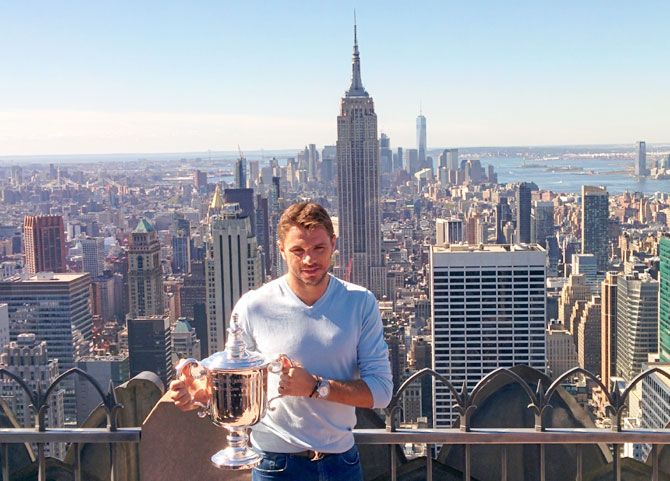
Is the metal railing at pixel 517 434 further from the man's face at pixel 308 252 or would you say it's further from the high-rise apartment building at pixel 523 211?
the high-rise apartment building at pixel 523 211

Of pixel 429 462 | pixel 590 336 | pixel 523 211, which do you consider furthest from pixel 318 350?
pixel 523 211

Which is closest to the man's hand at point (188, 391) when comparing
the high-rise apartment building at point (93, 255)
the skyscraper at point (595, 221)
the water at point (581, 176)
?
the high-rise apartment building at point (93, 255)

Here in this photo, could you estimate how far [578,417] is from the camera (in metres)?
1.85

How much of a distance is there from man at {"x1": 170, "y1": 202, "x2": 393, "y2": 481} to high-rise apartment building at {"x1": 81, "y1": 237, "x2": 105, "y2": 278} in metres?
36.3

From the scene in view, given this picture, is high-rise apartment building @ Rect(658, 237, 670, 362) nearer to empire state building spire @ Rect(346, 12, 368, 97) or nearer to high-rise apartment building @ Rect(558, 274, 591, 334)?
high-rise apartment building @ Rect(558, 274, 591, 334)

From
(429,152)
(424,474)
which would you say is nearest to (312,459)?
(424,474)

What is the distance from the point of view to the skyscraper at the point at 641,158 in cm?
4531

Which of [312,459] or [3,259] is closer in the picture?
[312,459]

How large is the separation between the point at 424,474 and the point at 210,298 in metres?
31.1

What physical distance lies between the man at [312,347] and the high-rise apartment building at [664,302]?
82.9 ft

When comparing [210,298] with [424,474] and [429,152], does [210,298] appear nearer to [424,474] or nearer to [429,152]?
[424,474]

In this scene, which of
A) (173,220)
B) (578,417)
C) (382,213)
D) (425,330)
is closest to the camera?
(578,417)

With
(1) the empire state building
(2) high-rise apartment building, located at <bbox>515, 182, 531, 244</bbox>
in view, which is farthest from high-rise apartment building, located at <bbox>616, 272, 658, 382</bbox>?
(1) the empire state building

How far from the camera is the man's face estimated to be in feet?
4.67
